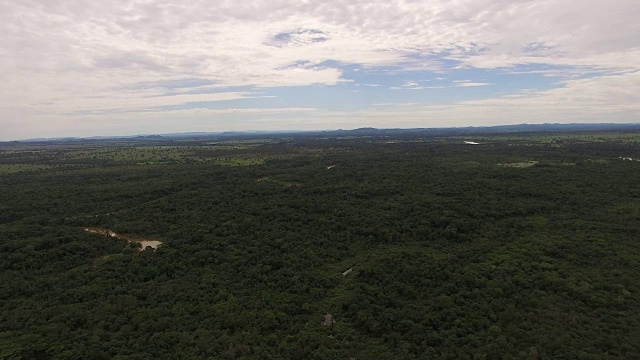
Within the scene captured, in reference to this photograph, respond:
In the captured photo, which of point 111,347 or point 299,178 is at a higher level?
point 299,178

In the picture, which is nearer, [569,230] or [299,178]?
[569,230]

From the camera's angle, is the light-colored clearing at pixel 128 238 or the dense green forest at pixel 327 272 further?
the light-colored clearing at pixel 128 238

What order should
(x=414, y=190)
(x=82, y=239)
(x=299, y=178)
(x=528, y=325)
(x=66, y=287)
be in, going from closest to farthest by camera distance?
(x=528, y=325) → (x=66, y=287) → (x=82, y=239) → (x=414, y=190) → (x=299, y=178)

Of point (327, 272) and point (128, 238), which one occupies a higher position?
point (128, 238)

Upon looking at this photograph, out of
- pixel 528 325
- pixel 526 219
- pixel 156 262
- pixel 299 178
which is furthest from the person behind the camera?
pixel 299 178

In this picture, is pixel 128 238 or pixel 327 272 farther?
pixel 128 238

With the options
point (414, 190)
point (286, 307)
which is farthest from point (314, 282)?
point (414, 190)

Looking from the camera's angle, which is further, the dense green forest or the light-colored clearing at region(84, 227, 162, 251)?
the light-colored clearing at region(84, 227, 162, 251)

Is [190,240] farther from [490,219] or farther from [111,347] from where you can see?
[490,219]
